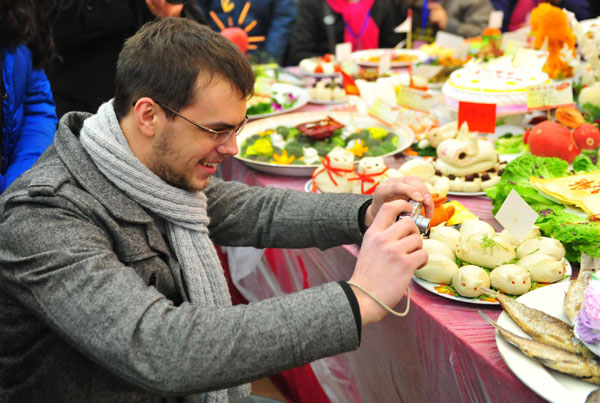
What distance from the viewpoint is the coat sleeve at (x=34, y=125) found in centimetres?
196

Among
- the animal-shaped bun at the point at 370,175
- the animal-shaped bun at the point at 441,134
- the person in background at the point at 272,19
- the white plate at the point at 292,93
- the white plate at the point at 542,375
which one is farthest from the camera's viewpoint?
the person in background at the point at 272,19

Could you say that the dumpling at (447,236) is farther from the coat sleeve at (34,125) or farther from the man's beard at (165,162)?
the coat sleeve at (34,125)

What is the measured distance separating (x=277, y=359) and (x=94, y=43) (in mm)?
2136

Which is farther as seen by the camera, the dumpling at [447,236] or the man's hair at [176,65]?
the dumpling at [447,236]

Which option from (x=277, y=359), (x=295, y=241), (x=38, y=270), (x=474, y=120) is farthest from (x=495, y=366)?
(x=474, y=120)

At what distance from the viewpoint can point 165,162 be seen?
124cm

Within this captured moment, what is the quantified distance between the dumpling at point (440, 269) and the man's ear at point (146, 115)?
0.67 m

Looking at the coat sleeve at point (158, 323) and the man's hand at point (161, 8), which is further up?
the man's hand at point (161, 8)

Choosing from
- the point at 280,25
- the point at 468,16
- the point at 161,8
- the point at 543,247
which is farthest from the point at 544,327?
the point at 468,16

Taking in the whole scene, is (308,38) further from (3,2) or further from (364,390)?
(364,390)

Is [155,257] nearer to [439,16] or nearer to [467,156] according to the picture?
[467,156]

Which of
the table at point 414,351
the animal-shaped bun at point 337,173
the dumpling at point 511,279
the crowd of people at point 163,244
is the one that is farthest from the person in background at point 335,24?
the dumpling at point 511,279

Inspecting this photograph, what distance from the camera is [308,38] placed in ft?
15.8

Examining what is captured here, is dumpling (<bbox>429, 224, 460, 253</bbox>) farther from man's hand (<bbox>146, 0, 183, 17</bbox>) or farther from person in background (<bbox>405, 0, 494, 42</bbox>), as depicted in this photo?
person in background (<bbox>405, 0, 494, 42</bbox>)
